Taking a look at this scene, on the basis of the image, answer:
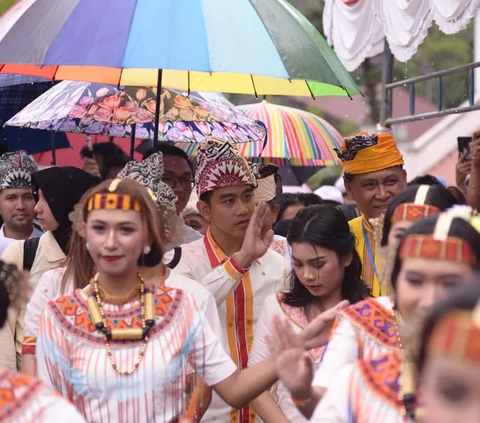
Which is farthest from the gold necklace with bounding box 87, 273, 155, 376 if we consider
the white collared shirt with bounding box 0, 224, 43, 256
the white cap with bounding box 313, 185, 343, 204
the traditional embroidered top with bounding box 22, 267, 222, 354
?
the white cap with bounding box 313, 185, 343, 204

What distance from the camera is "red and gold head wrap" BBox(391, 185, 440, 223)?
3.71 m

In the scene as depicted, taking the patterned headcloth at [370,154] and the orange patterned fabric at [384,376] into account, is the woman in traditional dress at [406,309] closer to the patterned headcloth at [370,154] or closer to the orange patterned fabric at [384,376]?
the orange patterned fabric at [384,376]

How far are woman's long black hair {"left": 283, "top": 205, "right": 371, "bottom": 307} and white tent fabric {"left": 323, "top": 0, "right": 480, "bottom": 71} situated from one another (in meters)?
1.97

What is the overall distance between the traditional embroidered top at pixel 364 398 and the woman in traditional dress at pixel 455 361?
0.84m

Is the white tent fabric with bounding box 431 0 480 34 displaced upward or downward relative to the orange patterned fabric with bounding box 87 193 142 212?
upward

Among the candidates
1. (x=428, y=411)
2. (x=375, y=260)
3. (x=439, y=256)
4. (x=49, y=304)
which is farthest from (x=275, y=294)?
(x=428, y=411)

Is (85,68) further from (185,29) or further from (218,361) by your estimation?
(218,361)

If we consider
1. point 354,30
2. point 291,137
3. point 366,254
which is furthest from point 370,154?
point 354,30

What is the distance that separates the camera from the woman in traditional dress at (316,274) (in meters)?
4.77

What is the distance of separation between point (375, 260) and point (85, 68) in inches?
82.2

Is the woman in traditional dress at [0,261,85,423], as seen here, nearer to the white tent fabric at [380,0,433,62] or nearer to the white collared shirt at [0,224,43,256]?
the white collared shirt at [0,224,43,256]

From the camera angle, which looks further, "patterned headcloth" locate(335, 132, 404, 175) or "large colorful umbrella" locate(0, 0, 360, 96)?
"patterned headcloth" locate(335, 132, 404, 175)

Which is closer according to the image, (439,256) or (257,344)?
(439,256)

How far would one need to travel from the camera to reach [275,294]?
16.2 ft
